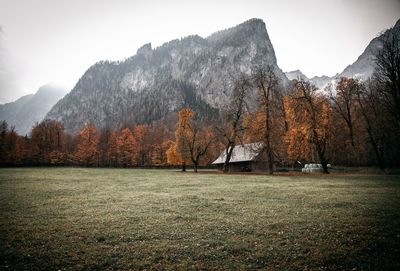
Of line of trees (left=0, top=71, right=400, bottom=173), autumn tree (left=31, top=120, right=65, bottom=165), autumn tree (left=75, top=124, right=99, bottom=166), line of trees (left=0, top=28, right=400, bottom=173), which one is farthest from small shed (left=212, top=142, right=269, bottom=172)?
autumn tree (left=31, top=120, right=65, bottom=165)

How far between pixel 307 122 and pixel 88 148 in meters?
82.0

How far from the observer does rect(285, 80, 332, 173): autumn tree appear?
44500mm

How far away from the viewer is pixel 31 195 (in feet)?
69.6

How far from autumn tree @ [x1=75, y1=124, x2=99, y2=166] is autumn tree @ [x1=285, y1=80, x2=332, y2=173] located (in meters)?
77.5

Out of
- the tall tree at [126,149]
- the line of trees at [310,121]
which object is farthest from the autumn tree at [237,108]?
the tall tree at [126,149]

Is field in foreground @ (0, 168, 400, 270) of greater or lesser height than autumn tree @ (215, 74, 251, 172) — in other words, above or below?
below

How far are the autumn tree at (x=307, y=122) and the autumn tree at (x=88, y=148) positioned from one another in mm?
77549

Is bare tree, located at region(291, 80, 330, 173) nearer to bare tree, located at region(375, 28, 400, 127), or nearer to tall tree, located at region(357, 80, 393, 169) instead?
tall tree, located at region(357, 80, 393, 169)

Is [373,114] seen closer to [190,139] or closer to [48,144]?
[190,139]

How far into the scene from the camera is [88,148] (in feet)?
321

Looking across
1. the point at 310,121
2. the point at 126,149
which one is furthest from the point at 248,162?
the point at 126,149

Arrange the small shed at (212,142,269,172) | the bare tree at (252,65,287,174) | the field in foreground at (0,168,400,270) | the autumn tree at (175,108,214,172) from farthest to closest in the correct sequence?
the autumn tree at (175,108,214,172), the small shed at (212,142,269,172), the bare tree at (252,65,287,174), the field in foreground at (0,168,400,270)

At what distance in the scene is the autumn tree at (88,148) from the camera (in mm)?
97812

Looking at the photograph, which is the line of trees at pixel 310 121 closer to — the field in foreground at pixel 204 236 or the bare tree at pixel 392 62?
the bare tree at pixel 392 62
